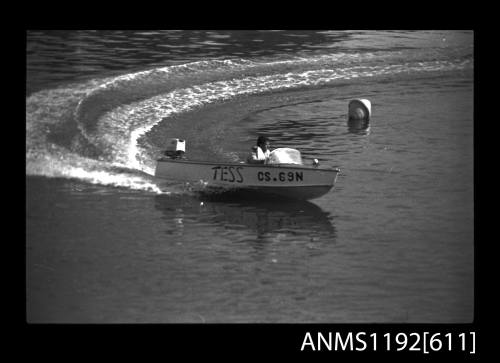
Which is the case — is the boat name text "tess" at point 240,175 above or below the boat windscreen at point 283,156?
below

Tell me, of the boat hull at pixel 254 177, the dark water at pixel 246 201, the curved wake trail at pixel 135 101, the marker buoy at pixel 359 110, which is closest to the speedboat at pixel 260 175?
the boat hull at pixel 254 177

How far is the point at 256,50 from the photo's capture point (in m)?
41.2

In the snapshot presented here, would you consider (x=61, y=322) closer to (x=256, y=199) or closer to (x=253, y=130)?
(x=256, y=199)

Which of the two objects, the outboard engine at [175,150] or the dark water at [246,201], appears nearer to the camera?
the dark water at [246,201]

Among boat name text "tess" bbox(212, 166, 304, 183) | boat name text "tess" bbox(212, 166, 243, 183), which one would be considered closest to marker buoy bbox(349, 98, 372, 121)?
boat name text "tess" bbox(212, 166, 304, 183)

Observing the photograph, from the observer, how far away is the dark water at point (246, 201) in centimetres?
2192

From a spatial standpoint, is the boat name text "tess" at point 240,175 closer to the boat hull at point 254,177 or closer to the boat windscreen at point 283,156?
the boat hull at point 254,177

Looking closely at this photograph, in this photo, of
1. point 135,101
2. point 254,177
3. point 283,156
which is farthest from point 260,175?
point 135,101

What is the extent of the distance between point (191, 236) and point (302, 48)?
1835 cm

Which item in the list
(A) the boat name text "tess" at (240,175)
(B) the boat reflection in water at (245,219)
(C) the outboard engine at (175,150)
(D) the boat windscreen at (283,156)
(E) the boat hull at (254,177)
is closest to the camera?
(B) the boat reflection in water at (245,219)

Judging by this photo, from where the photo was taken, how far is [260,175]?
1075 inches
